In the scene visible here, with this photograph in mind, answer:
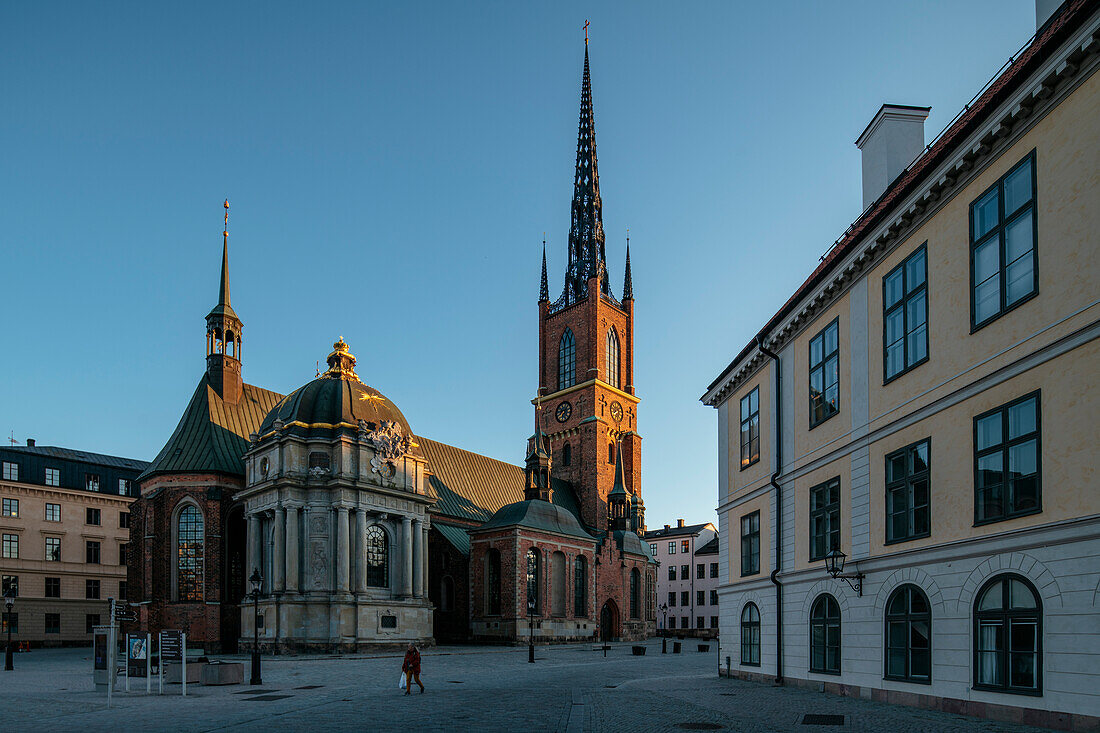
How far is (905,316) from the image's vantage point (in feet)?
58.5

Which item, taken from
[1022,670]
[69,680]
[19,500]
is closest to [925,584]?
[1022,670]

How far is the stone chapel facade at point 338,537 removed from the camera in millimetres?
48906

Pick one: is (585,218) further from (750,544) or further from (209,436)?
(750,544)

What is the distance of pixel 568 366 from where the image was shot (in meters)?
85.0

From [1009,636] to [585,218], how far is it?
80818mm

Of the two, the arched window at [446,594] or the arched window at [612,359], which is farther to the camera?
the arched window at [612,359]

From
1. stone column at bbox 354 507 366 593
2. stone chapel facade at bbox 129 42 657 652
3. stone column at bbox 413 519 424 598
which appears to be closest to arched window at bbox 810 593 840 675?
stone chapel facade at bbox 129 42 657 652

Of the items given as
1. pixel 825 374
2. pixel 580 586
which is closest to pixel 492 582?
pixel 580 586

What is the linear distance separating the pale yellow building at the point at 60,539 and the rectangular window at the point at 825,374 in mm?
58884

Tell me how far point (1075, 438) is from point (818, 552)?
31.9 ft

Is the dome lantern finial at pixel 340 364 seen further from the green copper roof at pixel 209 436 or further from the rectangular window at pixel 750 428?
the rectangular window at pixel 750 428

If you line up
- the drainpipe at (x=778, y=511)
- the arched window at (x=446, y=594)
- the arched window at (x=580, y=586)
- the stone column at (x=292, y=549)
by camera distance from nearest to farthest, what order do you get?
the drainpipe at (x=778, y=511), the stone column at (x=292, y=549), the arched window at (x=446, y=594), the arched window at (x=580, y=586)

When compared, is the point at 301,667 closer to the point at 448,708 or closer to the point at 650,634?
the point at 448,708

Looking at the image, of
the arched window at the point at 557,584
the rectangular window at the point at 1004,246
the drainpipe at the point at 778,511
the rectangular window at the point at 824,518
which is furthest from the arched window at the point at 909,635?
the arched window at the point at 557,584
